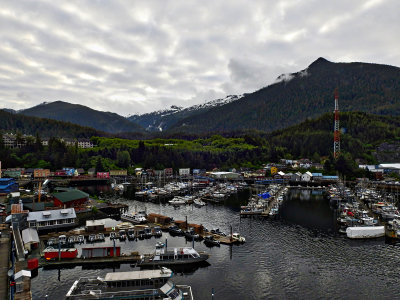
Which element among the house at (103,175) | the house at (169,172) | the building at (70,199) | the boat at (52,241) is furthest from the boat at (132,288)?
the house at (169,172)

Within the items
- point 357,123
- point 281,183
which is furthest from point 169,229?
point 357,123

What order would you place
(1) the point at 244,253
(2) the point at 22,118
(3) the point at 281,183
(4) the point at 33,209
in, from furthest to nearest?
(2) the point at 22,118 < (3) the point at 281,183 < (4) the point at 33,209 < (1) the point at 244,253

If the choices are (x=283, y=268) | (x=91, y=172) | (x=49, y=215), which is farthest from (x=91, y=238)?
(x=91, y=172)

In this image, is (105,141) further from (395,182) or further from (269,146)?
(395,182)

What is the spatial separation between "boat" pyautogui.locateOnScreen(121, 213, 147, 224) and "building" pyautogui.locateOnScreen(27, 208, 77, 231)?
7935 millimetres

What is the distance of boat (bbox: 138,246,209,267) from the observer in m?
31.7

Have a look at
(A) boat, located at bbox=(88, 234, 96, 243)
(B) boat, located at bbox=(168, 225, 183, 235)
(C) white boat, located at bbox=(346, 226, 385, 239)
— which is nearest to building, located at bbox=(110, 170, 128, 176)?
(B) boat, located at bbox=(168, 225, 183, 235)

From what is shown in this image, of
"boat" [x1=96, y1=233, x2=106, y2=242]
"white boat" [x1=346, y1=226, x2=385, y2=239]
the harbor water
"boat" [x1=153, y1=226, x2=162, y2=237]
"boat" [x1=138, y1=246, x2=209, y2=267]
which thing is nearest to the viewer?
the harbor water

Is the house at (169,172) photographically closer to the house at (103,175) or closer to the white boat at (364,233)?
the house at (103,175)

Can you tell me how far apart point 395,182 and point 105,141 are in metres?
133

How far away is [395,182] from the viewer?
88.8m

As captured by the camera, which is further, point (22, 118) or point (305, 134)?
point (22, 118)

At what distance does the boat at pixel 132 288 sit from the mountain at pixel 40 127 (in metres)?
165

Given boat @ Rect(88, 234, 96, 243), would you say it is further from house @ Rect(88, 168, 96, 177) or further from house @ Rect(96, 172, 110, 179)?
house @ Rect(88, 168, 96, 177)
